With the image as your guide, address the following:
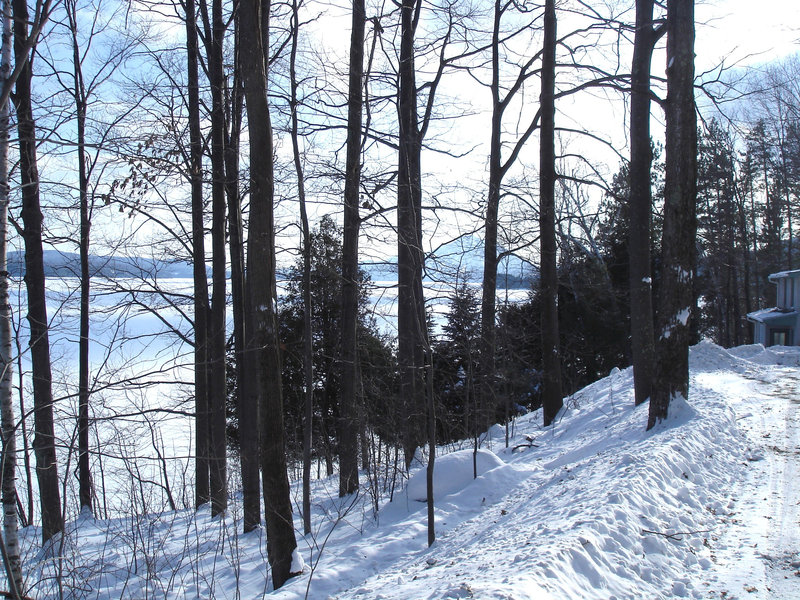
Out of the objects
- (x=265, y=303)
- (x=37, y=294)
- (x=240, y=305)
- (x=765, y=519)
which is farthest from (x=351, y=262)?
(x=765, y=519)

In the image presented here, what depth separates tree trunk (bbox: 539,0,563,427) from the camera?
12.1 meters

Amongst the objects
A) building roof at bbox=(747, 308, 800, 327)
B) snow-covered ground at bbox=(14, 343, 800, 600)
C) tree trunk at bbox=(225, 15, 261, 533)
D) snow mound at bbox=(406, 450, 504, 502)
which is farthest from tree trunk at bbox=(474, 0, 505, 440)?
building roof at bbox=(747, 308, 800, 327)

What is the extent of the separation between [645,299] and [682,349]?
226 cm

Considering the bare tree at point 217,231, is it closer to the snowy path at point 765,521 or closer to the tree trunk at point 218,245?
the tree trunk at point 218,245

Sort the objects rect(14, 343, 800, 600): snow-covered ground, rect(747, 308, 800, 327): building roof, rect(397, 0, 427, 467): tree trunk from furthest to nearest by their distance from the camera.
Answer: rect(747, 308, 800, 327): building roof → rect(397, 0, 427, 467): tree trunk → rect(14, 343, 800, 600): snow-covered ground

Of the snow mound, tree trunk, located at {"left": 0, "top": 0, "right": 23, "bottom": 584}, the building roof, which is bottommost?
the snow mound

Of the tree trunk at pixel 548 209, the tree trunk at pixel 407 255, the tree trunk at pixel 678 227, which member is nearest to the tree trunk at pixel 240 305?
the tree trunk at pixel 407 255

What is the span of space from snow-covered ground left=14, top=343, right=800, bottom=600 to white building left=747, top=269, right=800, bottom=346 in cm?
1834

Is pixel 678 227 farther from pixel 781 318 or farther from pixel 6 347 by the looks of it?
pixel 781 318

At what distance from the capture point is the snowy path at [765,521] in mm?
4301

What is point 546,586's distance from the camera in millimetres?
3930

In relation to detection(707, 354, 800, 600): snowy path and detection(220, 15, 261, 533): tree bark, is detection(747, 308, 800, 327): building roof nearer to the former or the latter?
detection(707, 354, 800, 600): snowy path

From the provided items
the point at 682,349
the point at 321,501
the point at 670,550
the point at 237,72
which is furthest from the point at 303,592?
the point at 237,72

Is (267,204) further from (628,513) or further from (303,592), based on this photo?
(628,513)
